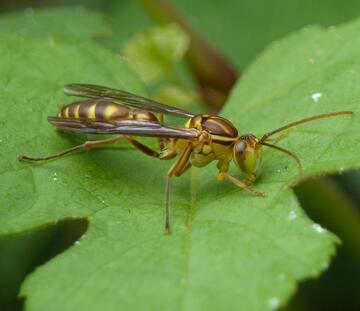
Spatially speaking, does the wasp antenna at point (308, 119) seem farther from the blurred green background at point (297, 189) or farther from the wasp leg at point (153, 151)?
the blurred green background at point (297, 189)

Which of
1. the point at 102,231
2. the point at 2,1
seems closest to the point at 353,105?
the point at 102,231

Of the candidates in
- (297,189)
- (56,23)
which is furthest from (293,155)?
(56,23)

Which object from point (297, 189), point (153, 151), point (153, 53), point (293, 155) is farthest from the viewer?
point (153, 53)

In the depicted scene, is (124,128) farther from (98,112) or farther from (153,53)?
(153,53)

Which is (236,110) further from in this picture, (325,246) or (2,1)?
(2,1)

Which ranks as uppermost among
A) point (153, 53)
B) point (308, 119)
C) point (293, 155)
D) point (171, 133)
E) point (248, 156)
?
point (308, 119)

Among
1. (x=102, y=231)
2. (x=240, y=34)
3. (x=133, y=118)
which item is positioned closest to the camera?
(x=102, y=231)

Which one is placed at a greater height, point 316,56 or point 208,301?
point 316,56
